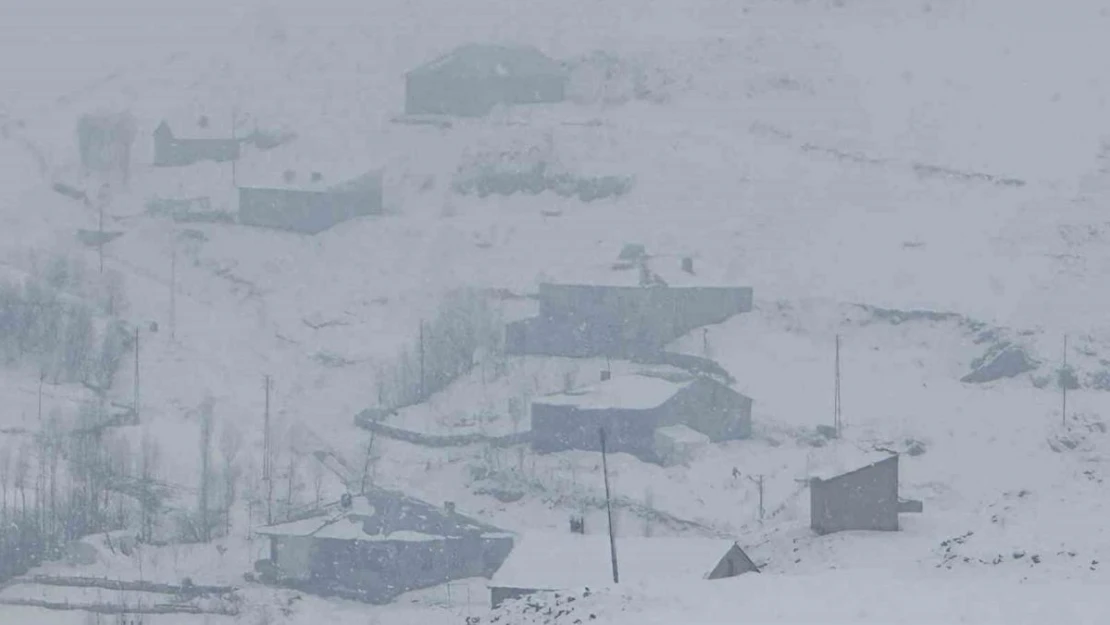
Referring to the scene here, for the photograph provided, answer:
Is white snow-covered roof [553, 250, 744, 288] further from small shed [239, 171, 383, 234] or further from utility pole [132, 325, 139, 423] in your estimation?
utility pole [132, 325, 139, 423]

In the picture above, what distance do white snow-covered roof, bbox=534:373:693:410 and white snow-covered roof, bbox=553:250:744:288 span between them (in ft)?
17.3

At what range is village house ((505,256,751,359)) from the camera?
48.7 m

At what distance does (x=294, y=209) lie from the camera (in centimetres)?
5800

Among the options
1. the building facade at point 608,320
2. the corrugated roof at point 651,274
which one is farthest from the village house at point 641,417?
the corrugated roof at point 651,274

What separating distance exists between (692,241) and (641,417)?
14.1 metres

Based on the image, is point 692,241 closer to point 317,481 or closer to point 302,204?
point 302,204

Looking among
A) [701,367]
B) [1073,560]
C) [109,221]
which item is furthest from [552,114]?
[1073,560]

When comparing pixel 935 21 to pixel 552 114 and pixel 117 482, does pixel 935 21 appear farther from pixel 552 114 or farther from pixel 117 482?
pixel 117 482

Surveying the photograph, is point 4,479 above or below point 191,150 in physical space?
below

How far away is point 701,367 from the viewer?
47.2 metres

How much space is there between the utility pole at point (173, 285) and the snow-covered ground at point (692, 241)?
4.7 inches

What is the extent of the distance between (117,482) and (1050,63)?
3611 centimetres

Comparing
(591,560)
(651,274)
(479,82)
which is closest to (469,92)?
(479,82)

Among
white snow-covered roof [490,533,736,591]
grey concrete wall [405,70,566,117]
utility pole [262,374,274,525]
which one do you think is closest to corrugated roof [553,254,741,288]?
utility pole [262,374,274,525]
